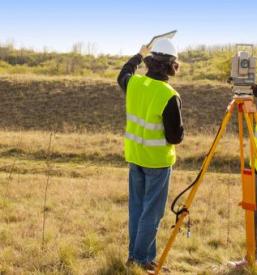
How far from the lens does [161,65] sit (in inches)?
152

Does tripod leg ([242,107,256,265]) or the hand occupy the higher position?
the hand

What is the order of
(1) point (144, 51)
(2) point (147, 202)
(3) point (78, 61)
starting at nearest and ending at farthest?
(2) point (147, 202) < (1) point (144, 51) < (3) point (78, 61)

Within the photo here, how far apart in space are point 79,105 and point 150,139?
2096 cm

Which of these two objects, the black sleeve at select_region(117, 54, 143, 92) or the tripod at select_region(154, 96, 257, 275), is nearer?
the tripod at select_region(154, 96, 257, 275)

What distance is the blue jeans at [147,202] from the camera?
4.07 metres

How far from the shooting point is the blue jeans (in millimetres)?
4066

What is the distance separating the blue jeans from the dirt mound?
17.1 meters

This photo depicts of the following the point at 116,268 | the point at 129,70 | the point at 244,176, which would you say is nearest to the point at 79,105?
the point at 129,70

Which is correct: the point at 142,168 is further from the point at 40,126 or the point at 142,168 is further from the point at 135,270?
the point at 40,126

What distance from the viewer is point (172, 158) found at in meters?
4.08

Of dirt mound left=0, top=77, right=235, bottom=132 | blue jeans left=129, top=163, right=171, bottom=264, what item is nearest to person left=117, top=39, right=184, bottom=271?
blue jeans left=129, top=163, right=171, bottom=264

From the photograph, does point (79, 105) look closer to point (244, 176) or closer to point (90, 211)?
point (90, 211)

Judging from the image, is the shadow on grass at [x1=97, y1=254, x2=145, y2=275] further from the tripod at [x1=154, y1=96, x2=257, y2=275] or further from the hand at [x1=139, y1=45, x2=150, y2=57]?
the hand at [x1=139, y1=45, x2=150, y2=57]

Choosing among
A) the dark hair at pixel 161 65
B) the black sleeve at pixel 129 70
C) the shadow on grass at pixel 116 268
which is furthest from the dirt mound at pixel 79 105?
the dark hair at pixel 161 65
